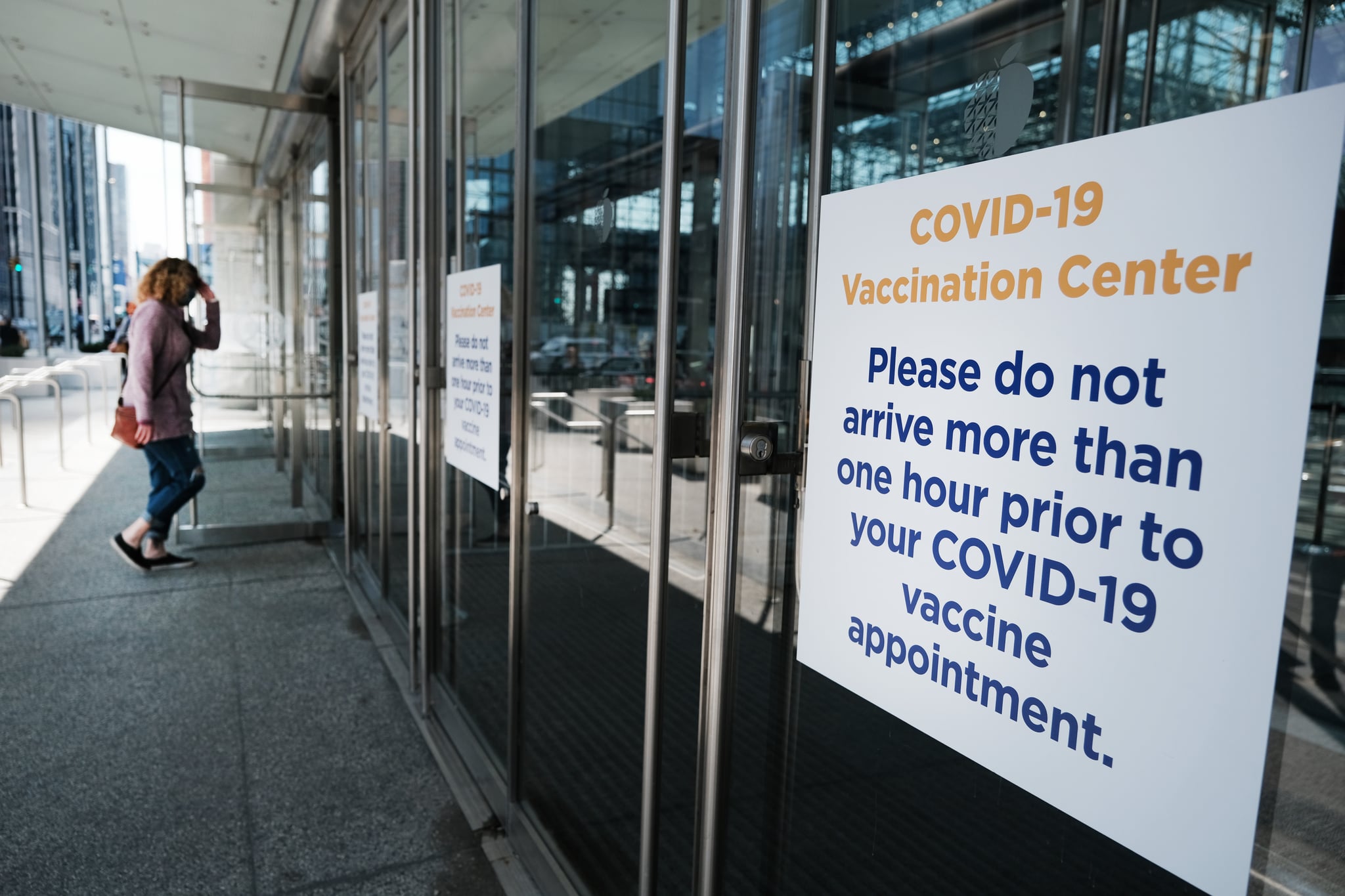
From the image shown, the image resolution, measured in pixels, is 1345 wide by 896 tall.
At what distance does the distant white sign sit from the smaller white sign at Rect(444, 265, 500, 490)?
1.67 metres

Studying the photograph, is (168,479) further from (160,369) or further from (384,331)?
(384,331)

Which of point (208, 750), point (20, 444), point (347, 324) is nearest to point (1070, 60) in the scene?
point (208, 750)

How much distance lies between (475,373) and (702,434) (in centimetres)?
137

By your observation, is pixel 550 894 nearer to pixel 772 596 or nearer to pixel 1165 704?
pixel 772 596

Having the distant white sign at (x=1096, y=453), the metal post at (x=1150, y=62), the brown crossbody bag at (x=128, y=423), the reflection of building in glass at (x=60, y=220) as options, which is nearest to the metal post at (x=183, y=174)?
the brown crossbody bag at (x=128, y=423)

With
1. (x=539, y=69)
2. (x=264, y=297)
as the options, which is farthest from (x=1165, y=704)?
(x=264, y=297)

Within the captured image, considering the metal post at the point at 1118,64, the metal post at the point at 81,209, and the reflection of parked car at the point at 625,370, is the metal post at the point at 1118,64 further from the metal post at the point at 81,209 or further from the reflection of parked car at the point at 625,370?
the metal post at the point at 81,209

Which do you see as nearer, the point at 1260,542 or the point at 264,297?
the point at 1260,542

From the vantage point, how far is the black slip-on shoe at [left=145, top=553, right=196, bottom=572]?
536 centimetres

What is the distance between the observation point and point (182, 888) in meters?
2.38

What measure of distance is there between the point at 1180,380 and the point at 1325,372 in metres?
0.25

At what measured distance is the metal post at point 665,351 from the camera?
1588mm

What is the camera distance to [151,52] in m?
6.15

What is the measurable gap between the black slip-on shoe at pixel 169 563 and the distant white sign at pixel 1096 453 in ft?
17.3
